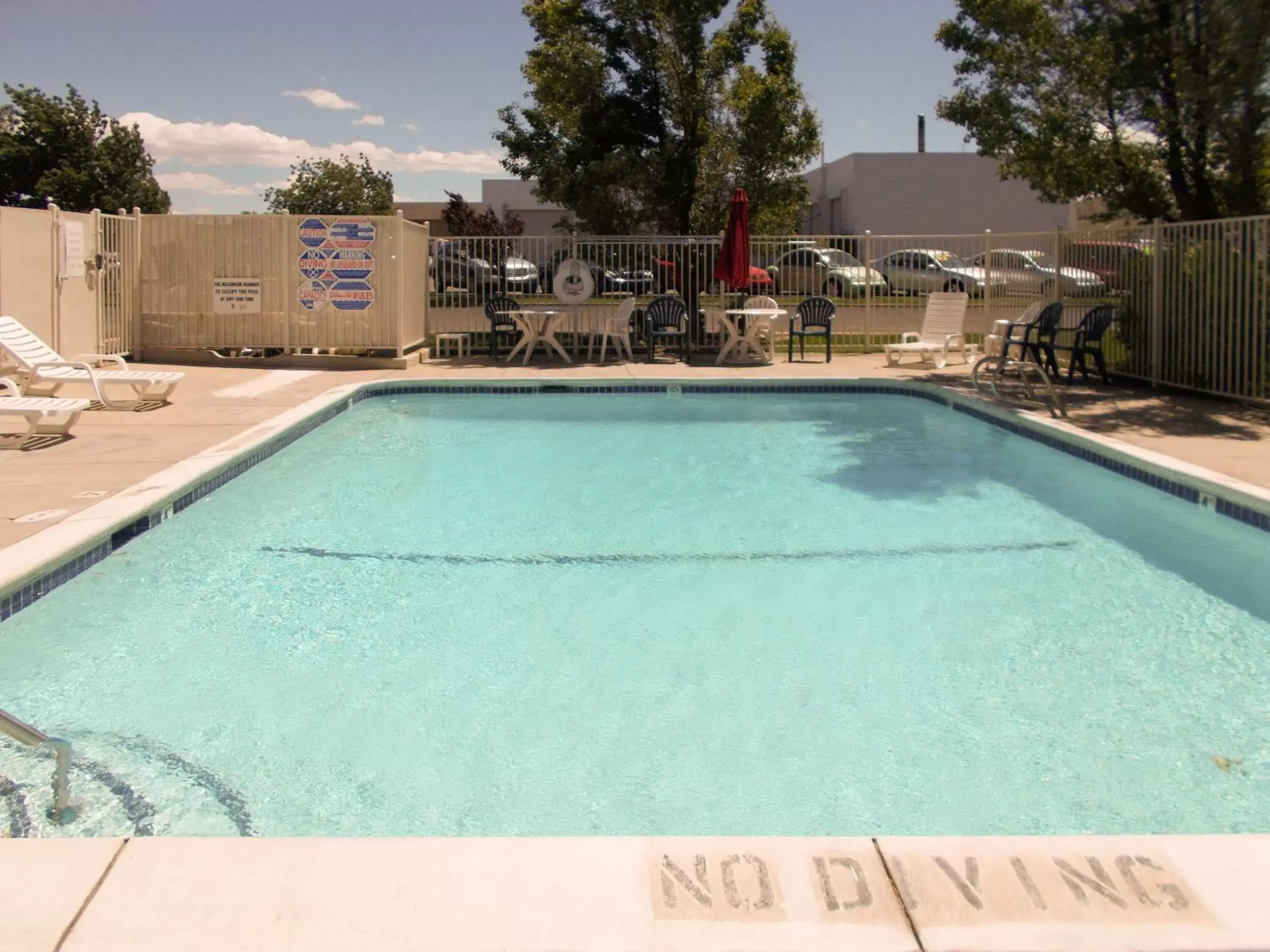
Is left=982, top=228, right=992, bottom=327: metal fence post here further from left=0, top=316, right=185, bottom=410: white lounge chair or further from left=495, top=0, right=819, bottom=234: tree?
left=0, top=316, right=185, bottom=410: white lounge chair

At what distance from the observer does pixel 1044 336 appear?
13.9 meters

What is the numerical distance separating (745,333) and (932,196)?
82.7ft

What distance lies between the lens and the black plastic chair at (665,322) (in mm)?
15664

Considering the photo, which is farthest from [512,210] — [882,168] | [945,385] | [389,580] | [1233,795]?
[1233,795]

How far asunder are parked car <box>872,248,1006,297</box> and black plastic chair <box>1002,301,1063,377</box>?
3.95 metres

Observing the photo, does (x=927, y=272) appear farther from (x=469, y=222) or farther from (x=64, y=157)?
(x=64, y=157)

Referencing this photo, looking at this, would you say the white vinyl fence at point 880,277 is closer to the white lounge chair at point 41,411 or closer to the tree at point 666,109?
the tree at point 666,109

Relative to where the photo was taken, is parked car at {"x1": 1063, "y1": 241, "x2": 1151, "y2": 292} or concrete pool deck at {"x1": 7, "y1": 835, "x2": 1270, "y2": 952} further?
parked car at {"x1": 1063, "y1": 241, "x2": 1151, "y2": 292}

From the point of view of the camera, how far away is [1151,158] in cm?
1276

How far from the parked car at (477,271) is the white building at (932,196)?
22.4 m

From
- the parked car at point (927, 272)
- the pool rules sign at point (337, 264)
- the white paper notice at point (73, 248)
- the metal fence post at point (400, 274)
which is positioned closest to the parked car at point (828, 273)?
the parked car at point (927, 272)

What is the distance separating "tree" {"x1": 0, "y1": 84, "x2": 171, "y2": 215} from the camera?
129 ft

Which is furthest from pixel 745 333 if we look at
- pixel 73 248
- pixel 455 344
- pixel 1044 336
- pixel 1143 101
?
pixel 73 248

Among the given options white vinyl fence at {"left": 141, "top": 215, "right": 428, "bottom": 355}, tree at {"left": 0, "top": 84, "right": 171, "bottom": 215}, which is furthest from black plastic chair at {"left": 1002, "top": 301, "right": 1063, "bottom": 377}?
Result: tree at {"left": 0, "top": 84, "right": 171, "bottom": 215}
